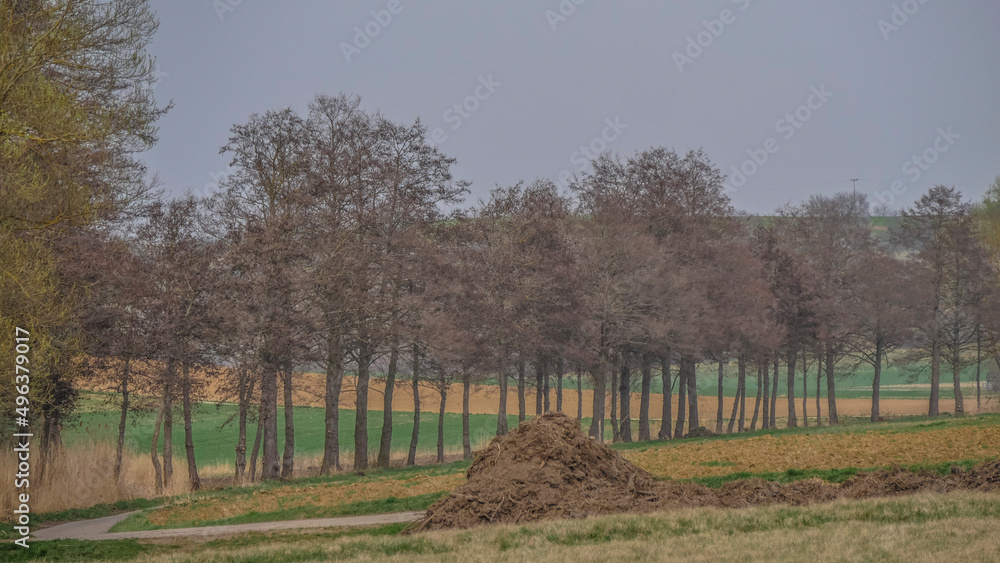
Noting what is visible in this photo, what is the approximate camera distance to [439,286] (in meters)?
32.1

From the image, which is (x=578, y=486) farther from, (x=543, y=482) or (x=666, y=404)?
(x=666, y=404)

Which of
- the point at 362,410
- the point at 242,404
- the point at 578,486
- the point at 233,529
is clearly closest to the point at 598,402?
the point at 362,410

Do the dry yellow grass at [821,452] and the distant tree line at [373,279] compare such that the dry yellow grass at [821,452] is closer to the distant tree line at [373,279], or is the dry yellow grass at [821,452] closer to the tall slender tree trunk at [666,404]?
the distant tree line at [373,279]

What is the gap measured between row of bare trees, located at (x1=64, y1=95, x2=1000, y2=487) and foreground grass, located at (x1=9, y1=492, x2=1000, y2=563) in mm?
13811

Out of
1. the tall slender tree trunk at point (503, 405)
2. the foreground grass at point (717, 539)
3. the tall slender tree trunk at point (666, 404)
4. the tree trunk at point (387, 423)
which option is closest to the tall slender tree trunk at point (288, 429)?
the tree trunk at point (387, 423)

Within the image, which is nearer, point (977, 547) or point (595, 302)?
point (977, 547)

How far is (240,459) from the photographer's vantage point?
29031mm

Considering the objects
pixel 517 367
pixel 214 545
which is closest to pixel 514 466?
pixel 214 545

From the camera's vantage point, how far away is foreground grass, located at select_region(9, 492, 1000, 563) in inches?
358

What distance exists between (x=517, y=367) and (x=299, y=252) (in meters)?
14.0

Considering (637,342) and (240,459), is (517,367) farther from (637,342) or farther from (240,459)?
(240,459)

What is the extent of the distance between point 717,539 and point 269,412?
2117 cm

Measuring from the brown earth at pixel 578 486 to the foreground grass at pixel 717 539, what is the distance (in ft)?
3.44

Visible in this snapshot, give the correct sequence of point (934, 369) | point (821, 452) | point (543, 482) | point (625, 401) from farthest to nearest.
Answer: point (934, 369)
point (625, 401)
point (821, 452)
point (543, 482)
